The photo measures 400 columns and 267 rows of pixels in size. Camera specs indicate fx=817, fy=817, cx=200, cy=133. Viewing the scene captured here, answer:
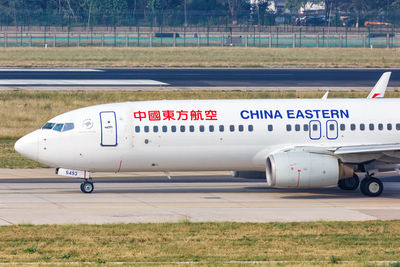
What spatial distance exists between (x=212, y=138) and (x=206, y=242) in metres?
9.20

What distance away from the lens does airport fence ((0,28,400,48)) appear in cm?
13512

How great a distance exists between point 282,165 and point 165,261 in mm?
10735

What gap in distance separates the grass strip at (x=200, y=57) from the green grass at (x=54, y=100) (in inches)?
1259

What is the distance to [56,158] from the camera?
102 ft

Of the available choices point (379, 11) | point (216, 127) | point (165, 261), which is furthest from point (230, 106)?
point (379, 11)

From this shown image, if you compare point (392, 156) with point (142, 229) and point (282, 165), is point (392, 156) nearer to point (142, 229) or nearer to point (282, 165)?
point (282, 165)

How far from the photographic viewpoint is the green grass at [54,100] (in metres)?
50.7

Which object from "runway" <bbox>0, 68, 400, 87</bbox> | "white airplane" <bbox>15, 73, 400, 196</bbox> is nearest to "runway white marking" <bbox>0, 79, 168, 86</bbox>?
"runway" <bbox>0, 68, 400, 87</bbox>

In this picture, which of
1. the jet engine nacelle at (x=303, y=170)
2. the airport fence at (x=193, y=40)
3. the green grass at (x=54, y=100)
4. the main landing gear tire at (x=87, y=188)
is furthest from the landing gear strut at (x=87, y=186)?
the airport fence at (x=193, y=40)

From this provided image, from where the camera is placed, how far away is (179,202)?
3003 centimetres

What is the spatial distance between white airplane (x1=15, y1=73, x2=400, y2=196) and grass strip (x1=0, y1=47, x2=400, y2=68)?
205 feet

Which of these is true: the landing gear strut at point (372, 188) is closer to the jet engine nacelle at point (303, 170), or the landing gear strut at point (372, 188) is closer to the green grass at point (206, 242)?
the jet engine nacelle at point (303, 170)

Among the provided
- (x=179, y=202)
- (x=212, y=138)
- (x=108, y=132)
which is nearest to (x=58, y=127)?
(x=108, y=132)

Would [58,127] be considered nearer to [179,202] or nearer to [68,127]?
[68,127]
